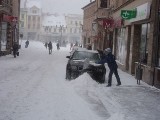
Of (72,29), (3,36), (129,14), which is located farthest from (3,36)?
(72,29)

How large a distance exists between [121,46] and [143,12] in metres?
8.28

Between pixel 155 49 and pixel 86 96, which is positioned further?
pixel 155 49

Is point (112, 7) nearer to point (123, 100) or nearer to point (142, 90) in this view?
point (142, 90)

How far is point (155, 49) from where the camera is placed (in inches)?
688

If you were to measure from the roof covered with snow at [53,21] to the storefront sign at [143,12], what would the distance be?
94.4 m

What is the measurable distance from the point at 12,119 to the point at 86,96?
14.0 ft

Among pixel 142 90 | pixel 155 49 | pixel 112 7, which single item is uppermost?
pixel 112 7

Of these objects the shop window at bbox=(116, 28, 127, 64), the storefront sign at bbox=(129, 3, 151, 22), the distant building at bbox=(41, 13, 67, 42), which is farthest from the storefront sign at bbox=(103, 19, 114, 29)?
the distant building at bbox=(41, 13, 67, 42)

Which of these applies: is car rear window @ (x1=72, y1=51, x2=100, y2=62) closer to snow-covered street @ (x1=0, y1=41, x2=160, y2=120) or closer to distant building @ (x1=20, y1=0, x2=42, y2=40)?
snow-covered street @ (x1=0, y1=41, x2=160, y2=120)

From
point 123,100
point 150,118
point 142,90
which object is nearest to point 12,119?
point 150,118

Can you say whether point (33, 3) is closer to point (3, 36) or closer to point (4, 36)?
point (4, 36)

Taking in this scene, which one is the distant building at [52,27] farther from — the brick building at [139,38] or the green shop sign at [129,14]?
the green shop sign at [129,14]

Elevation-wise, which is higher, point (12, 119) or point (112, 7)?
point (112, 7)

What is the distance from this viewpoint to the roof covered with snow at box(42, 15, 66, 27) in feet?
378
